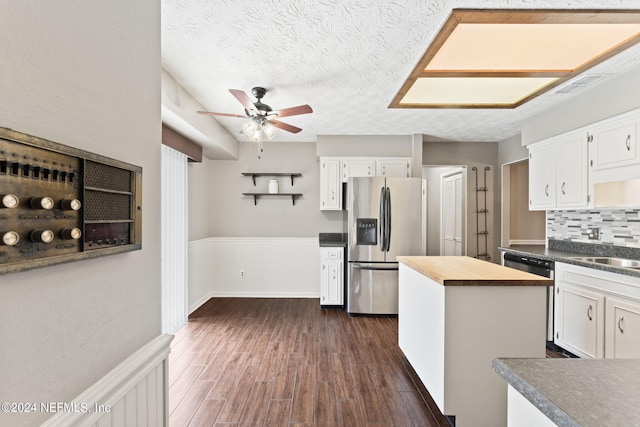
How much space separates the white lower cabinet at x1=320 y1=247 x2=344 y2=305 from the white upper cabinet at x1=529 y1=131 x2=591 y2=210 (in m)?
2.49

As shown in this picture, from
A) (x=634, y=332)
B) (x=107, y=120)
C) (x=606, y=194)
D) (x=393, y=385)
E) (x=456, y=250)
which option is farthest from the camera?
(x=456, y=250)

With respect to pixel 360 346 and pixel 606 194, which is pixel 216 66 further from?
pixel 606 194

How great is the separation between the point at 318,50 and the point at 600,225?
3.18 meters

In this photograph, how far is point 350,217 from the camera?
4.30 metres

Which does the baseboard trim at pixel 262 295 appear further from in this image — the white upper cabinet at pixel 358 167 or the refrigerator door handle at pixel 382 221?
the white upper cabinet at pixel 358 167

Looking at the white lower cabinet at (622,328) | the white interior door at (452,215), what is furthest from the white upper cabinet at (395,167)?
the white lower cabinet at (622,328)

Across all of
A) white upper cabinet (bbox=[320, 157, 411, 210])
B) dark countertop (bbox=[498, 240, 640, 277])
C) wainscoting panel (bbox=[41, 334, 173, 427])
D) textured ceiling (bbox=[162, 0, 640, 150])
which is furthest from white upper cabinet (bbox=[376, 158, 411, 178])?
wainscoting panel (bbox=[41, 334, 173, 427])

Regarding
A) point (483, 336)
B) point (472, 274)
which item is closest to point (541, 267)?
point (472, 274)

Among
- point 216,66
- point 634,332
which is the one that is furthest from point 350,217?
point 634,332

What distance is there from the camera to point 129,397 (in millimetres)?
992

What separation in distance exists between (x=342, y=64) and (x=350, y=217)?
2161 mm

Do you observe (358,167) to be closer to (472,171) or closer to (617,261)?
(472,171)

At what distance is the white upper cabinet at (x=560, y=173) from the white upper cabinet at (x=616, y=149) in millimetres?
111

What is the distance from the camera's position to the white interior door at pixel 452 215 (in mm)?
5305
